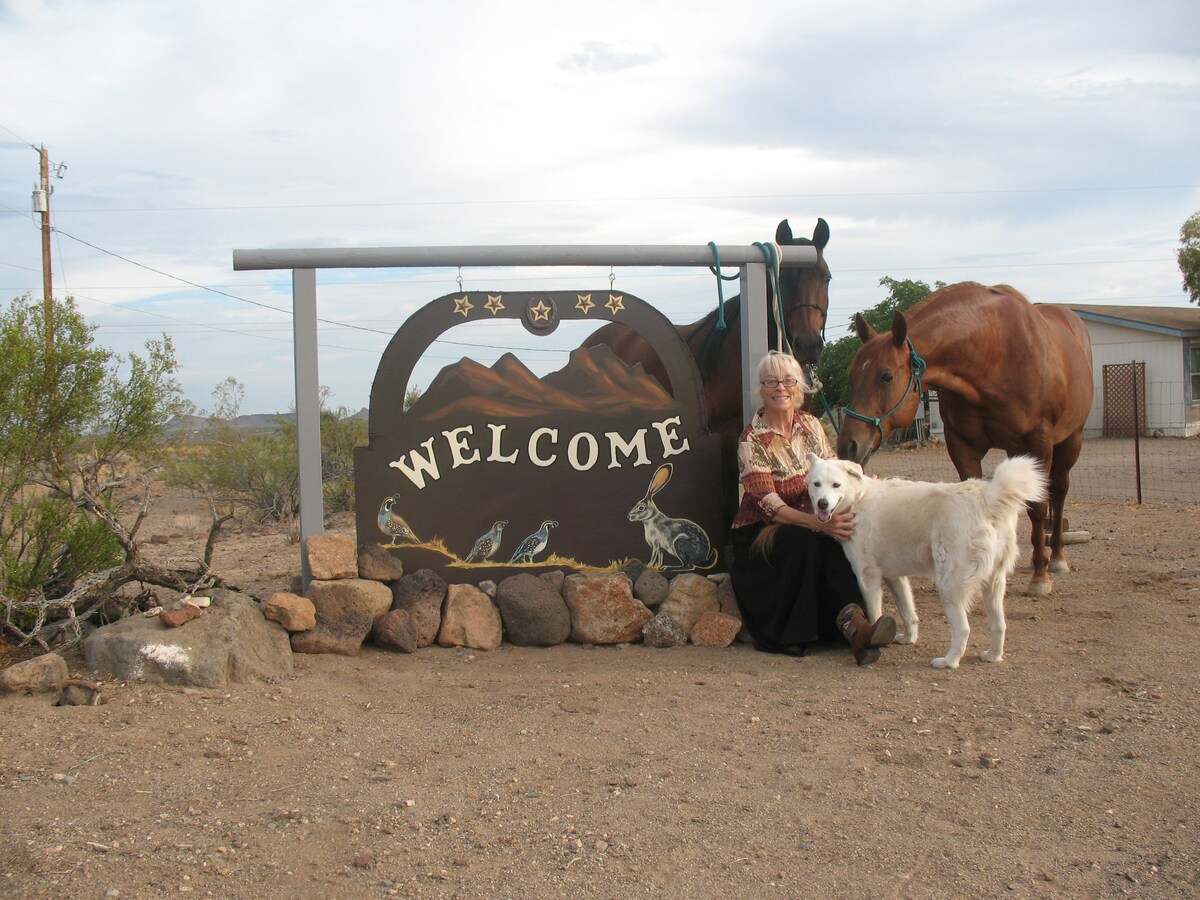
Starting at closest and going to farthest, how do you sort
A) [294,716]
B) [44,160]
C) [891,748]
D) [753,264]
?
[891,748]
[294,716]
[753,264]
[44,160]

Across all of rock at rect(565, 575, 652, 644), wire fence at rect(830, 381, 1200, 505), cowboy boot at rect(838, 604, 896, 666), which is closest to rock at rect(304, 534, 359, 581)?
rock at rect(565, 575, 652, 644)

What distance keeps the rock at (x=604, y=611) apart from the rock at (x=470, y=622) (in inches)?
17.6

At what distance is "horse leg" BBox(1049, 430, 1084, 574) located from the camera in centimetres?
734

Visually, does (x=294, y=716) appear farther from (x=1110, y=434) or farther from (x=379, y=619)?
(x=1110, y=434)

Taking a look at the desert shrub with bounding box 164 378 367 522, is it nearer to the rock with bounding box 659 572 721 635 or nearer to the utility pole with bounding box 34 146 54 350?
the rock with bounding box 659 572 721 635

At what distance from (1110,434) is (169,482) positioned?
82.7 feet

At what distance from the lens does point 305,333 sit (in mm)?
5555

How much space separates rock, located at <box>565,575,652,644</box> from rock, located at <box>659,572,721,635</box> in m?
0.15

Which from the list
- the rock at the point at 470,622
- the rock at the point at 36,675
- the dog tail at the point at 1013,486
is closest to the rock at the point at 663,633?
the rock at the point at 470,622

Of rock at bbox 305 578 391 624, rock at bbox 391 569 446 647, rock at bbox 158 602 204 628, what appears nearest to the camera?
rock at bbox 158 602 204 628

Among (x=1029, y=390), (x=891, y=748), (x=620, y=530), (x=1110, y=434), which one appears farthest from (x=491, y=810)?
(x=1110, y=434)

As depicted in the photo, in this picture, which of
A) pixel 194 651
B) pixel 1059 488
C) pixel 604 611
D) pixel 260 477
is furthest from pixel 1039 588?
pixel 260 477

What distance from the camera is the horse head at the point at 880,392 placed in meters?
5.52

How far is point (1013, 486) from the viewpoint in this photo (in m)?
4.57
